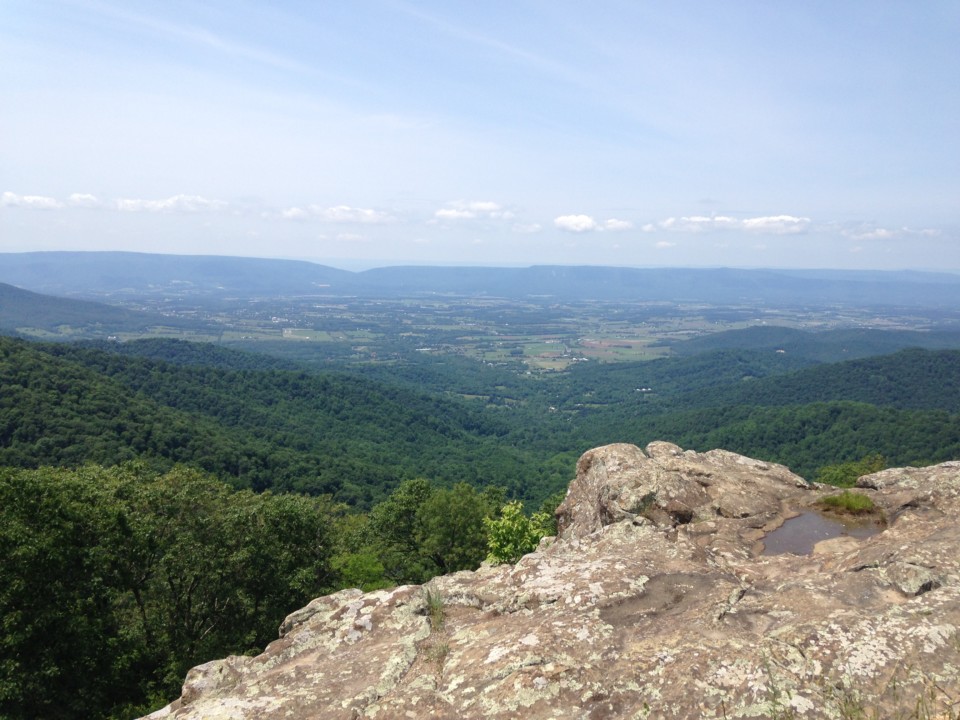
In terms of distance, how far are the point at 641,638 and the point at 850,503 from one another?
11400 millimetres

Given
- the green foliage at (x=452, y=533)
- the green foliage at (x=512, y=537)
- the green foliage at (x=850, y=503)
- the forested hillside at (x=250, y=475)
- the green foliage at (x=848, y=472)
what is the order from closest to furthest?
the green foliage at (x=850, y=503)
the forested hillside at (x=250, y=475)
the green foliage at (x=512, y=537)
the green foliage at (x=452, y=533)
the green foliage at (x=848, y=472)

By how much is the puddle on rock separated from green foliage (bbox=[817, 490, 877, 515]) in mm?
566

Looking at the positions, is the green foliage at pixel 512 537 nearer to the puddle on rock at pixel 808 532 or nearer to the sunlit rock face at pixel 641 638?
the sunlit rock face at pixel 641 638

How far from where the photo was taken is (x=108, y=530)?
18.0 meters

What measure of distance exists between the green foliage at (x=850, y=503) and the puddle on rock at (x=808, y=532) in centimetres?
57

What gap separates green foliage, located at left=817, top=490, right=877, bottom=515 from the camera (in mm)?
15883

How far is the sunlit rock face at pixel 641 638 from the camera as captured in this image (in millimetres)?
7301

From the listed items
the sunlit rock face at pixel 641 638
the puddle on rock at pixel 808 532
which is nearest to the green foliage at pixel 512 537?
the sunlit rock face at pixel 641 638

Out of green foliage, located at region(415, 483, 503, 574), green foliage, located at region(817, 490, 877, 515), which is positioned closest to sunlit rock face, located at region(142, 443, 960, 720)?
green foliage, located at region(817, 490, 877, 515)

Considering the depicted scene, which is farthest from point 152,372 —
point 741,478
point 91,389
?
point 741,478

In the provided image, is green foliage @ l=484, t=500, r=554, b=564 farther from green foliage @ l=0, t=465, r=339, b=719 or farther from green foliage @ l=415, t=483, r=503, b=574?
green foliage @ l=0, t=465, r=339, b=719

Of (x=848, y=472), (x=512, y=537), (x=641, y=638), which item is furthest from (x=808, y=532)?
(x=848, y=472)

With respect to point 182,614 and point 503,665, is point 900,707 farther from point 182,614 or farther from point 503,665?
point 182,614

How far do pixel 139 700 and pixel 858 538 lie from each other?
23514 mm
